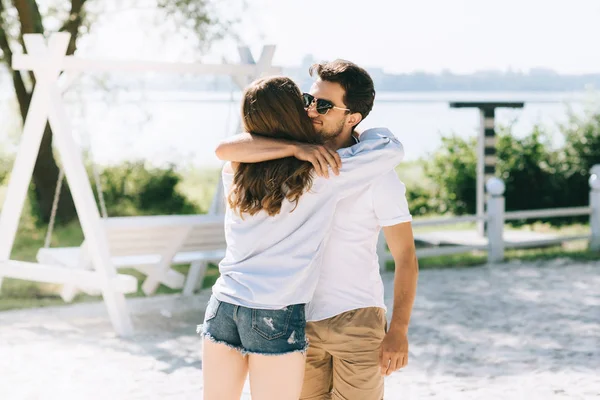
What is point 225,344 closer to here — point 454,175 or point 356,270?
point 356,270

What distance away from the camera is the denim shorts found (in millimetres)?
2014

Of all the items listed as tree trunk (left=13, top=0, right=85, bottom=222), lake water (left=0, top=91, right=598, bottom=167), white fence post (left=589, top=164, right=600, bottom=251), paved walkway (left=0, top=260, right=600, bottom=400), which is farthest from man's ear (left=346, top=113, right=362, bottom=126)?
tree trunk (left=13, top=0, right=85, bottom=222)

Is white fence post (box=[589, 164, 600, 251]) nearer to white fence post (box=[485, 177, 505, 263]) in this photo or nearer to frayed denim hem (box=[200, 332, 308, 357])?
white fence post (box=[485, 177, 505, 263])

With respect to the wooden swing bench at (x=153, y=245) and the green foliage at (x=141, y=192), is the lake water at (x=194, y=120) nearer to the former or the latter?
the green foliage at (x=141, y=192)

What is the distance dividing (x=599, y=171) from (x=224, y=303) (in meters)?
8.02

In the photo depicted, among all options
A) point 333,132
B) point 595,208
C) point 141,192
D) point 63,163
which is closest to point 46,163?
point 141,192

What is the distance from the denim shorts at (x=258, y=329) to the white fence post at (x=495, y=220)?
6897 millimetres

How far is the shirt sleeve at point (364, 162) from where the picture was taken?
2.10 meters

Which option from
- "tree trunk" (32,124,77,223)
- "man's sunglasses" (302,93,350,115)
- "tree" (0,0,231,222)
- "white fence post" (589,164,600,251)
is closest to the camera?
"man's sunglasses" (302,93,350,115)

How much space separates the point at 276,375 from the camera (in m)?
2.03

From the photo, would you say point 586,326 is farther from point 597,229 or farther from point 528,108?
point 528,108

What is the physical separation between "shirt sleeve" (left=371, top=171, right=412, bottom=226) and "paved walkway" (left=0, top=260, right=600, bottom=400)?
2.54 m

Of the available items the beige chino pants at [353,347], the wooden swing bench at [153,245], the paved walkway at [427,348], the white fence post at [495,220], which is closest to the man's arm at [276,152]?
the beige chino pants at [353,347]

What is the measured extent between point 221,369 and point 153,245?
4.03m
